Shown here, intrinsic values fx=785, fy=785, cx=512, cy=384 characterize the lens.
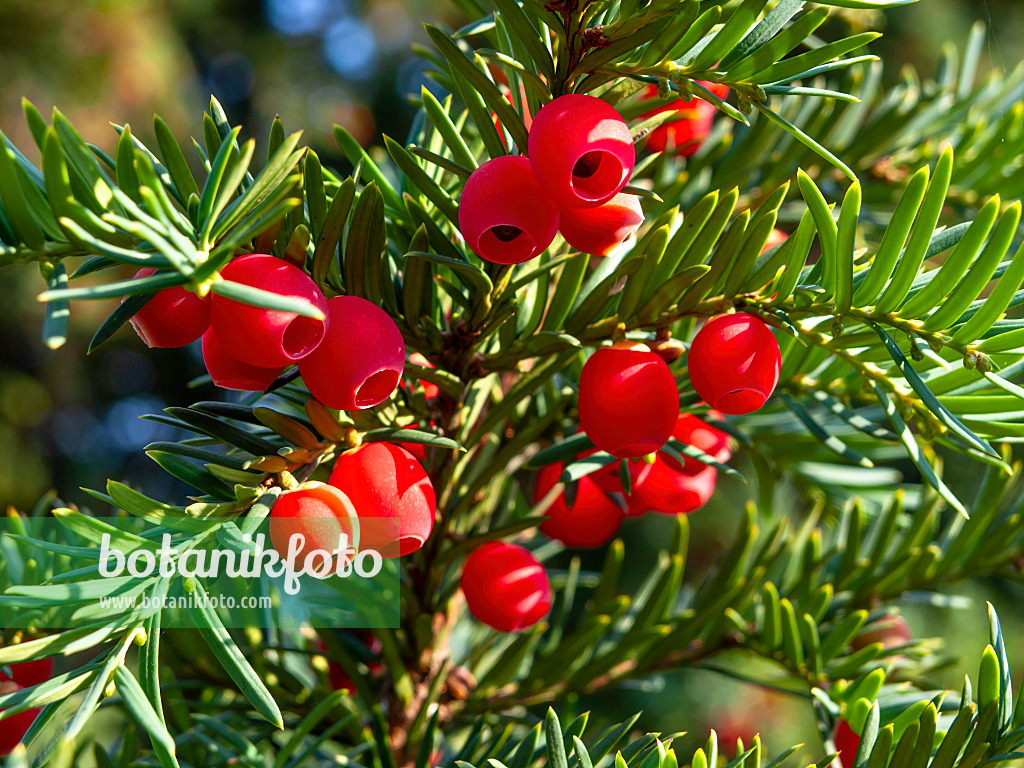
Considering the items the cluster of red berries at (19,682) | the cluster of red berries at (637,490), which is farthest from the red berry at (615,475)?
the cluster of red berries at (19,682)

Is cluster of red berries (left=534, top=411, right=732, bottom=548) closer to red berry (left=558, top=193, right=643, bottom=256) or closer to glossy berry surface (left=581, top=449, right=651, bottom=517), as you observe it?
glossy berry surface (left=581, top=449, right=651, bottom=517)

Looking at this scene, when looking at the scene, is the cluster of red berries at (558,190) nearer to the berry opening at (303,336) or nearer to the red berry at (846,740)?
the berry opening at (303,336)

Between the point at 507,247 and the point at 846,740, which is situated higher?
the point at 507,247

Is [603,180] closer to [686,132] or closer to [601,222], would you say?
[601,222]

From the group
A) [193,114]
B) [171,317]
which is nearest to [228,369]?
[171,317]

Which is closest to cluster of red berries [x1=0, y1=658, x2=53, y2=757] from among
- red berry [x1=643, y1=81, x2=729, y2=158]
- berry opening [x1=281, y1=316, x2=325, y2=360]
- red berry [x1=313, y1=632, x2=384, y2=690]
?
red berry [x1=313, y1=632, x2=384, y2=690]

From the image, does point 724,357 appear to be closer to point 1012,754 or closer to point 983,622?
point 1012,754
